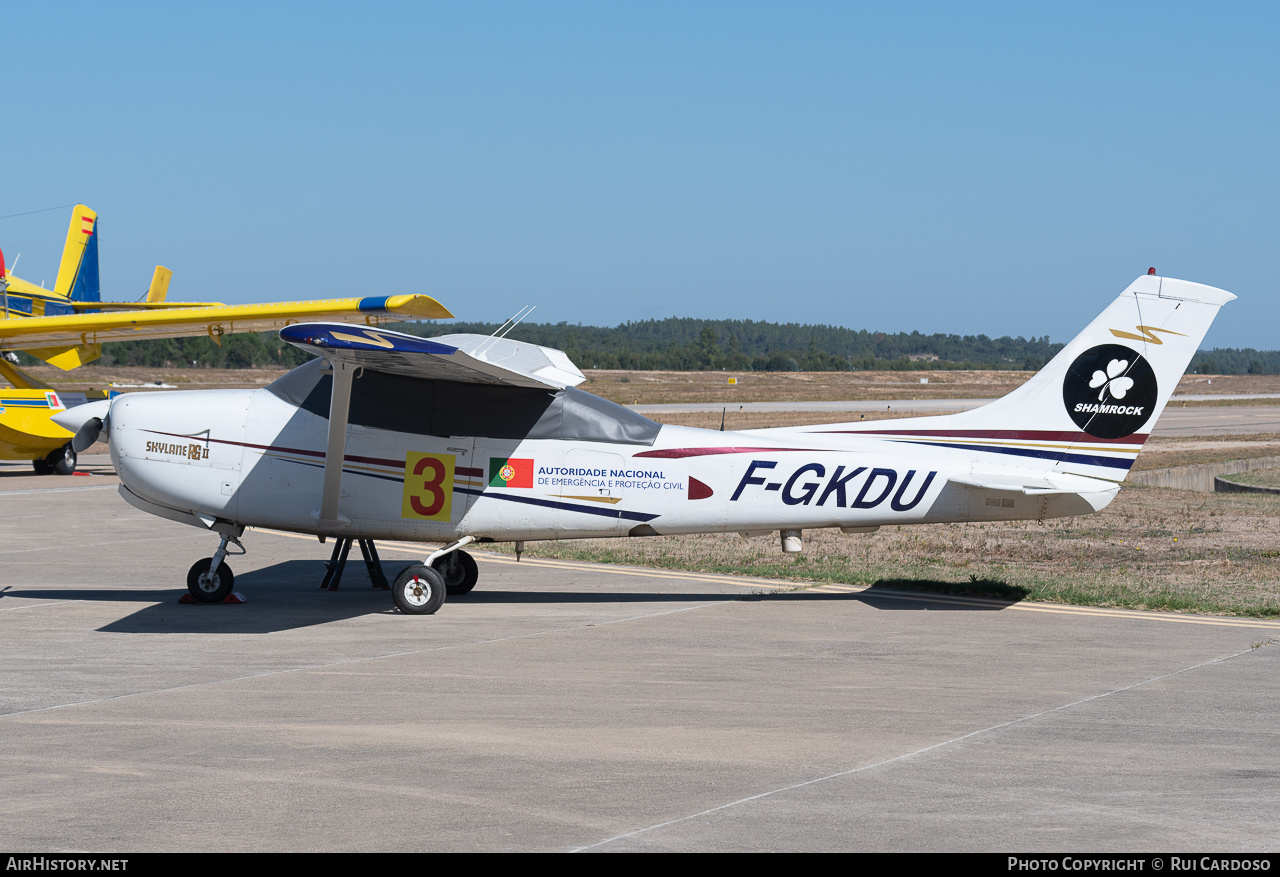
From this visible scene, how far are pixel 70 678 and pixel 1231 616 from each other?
9.36 m

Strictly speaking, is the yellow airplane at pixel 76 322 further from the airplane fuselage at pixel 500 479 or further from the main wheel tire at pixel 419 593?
the main wheel tire at pixel 419 593

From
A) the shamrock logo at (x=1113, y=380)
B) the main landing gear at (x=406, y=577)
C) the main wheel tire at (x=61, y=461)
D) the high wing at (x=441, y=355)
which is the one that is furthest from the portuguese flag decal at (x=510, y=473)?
the main wheel tire at (x=61, y=461)

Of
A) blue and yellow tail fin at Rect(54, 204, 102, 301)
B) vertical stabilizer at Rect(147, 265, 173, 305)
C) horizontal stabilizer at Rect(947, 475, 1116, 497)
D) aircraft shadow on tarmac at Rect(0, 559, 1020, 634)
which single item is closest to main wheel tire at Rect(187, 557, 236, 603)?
aircraft shadow on tarmac at Rect(0, 559, 1020, 634)

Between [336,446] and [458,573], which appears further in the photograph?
[458,573]

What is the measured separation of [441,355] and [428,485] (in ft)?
6.25

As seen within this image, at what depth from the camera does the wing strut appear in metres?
10.0

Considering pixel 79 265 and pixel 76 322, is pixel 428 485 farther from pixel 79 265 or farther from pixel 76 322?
pixel 79 265

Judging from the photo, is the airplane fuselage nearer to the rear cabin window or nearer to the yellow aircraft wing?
the rear cabin window

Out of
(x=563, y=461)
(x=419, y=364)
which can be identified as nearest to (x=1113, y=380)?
(x=563, y=461)

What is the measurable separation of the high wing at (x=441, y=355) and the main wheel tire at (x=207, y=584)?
8.35 feet

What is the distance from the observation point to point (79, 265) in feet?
135
